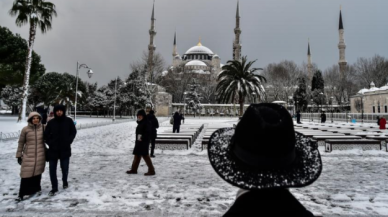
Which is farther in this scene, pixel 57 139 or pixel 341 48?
pixel 341 48

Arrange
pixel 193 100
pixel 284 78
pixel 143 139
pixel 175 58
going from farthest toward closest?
pixel 175 58, pixel 193 100, pixel 284 78, pixel 143 139

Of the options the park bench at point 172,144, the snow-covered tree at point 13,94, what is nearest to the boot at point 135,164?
the park bench at point 172,144

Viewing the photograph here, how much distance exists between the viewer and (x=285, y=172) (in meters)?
1.14

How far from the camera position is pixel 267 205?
1.03 metres

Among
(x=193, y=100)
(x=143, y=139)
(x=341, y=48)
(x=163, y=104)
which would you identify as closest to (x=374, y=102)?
(x=341, y=48)

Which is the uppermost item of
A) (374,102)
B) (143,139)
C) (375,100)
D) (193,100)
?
(193,100)

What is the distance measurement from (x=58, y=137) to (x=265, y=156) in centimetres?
433

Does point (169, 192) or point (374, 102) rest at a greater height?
point (374, 102)

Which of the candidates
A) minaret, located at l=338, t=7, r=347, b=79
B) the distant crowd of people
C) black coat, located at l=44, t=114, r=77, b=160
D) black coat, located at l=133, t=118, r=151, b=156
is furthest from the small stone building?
the distant crowd of people

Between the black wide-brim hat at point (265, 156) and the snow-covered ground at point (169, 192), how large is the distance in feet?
8.72

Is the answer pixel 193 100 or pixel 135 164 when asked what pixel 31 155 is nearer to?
pixel 135 164

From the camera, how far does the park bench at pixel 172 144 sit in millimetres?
9516

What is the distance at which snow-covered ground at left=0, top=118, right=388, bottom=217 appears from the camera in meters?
3.67

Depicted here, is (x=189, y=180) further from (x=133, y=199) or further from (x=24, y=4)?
(x=24, y=4)
